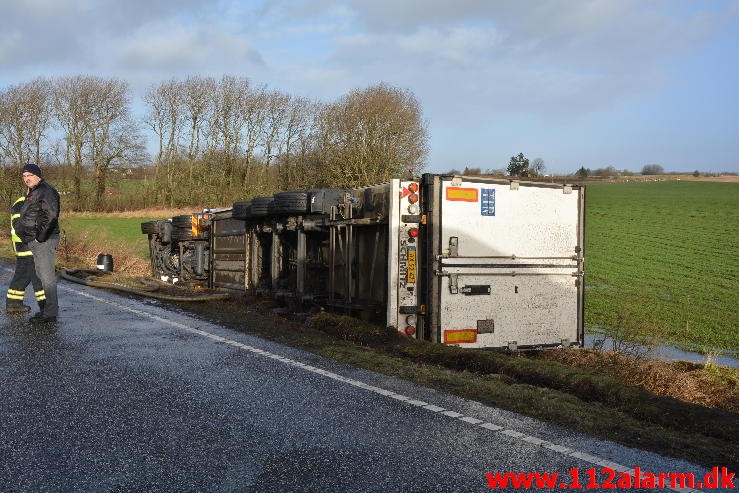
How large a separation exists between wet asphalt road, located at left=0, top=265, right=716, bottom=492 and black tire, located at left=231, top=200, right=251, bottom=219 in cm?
593

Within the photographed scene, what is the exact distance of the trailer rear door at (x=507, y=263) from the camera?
8531 mm

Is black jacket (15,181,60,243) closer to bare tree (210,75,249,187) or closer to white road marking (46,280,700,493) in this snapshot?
white road marking (46,280,700,493)

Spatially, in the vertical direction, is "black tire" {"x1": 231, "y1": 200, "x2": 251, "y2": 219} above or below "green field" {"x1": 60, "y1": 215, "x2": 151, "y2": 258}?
above

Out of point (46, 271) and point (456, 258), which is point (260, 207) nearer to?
point (46, 271)

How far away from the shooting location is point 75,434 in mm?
4410

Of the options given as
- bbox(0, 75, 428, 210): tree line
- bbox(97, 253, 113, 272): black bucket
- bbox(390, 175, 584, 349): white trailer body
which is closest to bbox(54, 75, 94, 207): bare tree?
bbox(0, 75, 428, 210): tree line

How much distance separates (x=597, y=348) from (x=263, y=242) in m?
6.02

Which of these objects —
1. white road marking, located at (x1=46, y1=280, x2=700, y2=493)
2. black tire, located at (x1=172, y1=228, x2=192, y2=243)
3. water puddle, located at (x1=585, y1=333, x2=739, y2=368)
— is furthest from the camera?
black tire, located at (x1=172, y1=228, x2=192, y2=243)

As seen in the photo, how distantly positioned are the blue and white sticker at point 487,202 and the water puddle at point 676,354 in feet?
11.8

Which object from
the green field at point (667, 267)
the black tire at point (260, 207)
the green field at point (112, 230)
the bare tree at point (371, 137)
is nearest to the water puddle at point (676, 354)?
the green field at point (667, 267)

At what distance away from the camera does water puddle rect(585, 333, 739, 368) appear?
436 inches

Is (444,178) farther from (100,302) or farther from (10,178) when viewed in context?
(10,178)

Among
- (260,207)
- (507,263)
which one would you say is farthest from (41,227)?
(507,263)

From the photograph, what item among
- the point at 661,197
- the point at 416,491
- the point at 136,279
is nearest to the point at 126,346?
the point at 416,491
